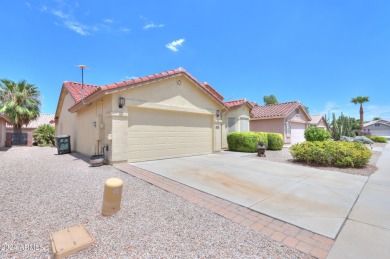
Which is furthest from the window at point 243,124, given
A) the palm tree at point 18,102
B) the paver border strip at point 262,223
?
the palm tree at point 18,102

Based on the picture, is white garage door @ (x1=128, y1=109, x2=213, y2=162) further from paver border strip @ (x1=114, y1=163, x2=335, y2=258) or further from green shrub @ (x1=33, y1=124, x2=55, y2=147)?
green shrub @ (x1=33, y1=124, x2=55, y2=147)

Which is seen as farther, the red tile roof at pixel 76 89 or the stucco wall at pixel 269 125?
the stucco wall at pixel 269 125

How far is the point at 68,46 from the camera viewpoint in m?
13.2

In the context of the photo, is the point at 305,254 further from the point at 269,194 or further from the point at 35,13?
the point at 35,13

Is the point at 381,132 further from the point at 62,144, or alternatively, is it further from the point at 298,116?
the point at 62,144

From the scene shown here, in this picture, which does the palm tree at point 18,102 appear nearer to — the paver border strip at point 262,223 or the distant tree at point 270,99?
the paver border strip at point 262,223

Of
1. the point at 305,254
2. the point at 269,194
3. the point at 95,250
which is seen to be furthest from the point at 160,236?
the point at 269,194

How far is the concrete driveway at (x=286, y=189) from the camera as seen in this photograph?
11.4 ft

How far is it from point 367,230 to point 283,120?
17488mm

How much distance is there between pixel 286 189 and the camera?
5.00 meters

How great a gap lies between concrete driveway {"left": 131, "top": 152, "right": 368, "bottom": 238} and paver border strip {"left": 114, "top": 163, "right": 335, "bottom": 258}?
169 millimetres

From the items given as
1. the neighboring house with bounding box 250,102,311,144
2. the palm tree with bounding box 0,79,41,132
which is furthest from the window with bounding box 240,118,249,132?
the palm tree with bounding box 0,79,41,132

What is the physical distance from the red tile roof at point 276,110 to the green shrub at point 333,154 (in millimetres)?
10751

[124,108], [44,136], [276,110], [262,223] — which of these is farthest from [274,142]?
[44,136]
